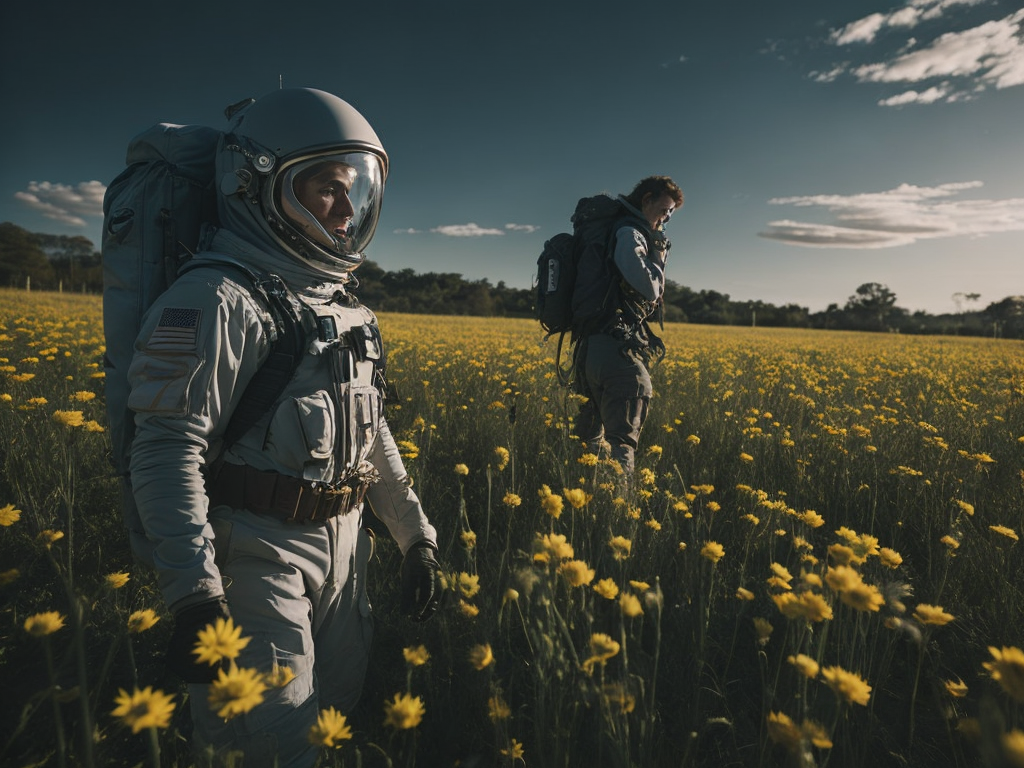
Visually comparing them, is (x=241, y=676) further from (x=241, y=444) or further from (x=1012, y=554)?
(x=1012, y=554)

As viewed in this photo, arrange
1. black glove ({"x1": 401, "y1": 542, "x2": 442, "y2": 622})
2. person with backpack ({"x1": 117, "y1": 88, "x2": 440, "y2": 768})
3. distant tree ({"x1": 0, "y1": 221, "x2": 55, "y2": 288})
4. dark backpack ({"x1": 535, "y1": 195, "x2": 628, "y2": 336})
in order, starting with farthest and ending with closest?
1. distant tree ({"x1": 0, "y1": 221, "x2": 55, "y2": 288})
2. dark backpack ({"x1": 535, "y1": 195, "x2": 628, "y2": 336})
3. black glove ({"x1": 401, "y1": 542, "x2": 442, "y2": 622})
4. person with backpack ({"x1": 117, "y1": 88, "x2": 440, "y2": 768})

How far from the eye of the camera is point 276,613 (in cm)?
159

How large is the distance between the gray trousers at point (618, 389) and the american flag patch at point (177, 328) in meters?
2.83

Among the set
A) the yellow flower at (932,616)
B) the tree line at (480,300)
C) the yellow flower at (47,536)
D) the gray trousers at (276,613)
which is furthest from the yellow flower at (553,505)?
the tree line at (480,300)

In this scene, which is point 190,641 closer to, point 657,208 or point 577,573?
point 577,573

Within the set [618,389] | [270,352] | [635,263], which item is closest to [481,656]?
[270,352]

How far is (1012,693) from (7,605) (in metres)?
3.52

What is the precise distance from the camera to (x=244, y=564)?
1632 millimetres

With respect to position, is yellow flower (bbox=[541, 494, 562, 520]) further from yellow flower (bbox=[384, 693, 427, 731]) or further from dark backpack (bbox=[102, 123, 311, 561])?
dark backpack (bbox=[102, 123, 311, 561])

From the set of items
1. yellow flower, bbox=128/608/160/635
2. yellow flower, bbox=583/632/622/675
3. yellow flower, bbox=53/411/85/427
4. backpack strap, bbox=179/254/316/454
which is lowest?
yellow flower, bbox=128/608/160/635

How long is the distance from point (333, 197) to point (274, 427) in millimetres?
885

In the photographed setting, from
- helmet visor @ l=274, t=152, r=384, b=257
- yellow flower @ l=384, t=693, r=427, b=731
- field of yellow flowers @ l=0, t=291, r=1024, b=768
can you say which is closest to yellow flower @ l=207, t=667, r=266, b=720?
field of yellow flowers @ l=0, t=291, r=1024, b=768

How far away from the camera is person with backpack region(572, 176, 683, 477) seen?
3730mm

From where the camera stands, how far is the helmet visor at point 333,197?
70.4 inches
